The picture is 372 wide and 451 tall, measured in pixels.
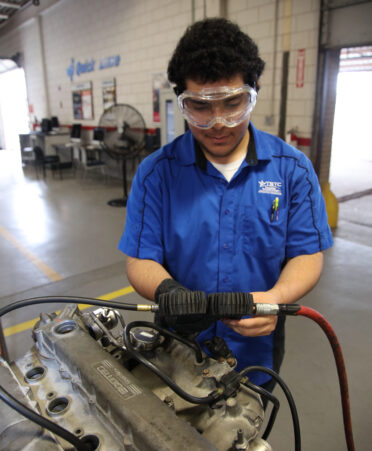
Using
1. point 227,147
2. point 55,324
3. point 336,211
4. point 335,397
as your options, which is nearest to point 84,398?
point 55,324

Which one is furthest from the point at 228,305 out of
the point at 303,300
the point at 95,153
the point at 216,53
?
the point at 95,153

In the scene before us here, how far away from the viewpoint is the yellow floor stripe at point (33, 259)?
321 centimetres

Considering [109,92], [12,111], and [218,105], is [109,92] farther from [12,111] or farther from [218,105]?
[12,111]

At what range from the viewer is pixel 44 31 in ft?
28.3

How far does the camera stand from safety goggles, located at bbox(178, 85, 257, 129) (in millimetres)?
866

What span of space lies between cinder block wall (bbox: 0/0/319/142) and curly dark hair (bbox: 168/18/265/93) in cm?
341

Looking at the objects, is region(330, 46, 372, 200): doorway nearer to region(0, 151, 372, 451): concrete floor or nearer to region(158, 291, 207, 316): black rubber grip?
region(0, 151, 372, 451): concrete floor

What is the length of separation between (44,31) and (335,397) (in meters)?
9.77

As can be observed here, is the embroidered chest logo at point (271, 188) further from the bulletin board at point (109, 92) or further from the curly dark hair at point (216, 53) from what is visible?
the bulletin board at point (109, 92)

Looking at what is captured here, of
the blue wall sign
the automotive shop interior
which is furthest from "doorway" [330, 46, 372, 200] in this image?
the blue wall sign

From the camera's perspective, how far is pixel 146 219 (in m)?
1.02

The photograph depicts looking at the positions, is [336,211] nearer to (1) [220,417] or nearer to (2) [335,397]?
(2) [335,397]

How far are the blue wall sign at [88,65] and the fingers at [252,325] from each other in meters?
6.65

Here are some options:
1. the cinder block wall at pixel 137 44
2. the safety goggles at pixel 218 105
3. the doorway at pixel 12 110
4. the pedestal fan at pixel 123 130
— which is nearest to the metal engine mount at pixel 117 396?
the safety goggles at pixel 218 105
